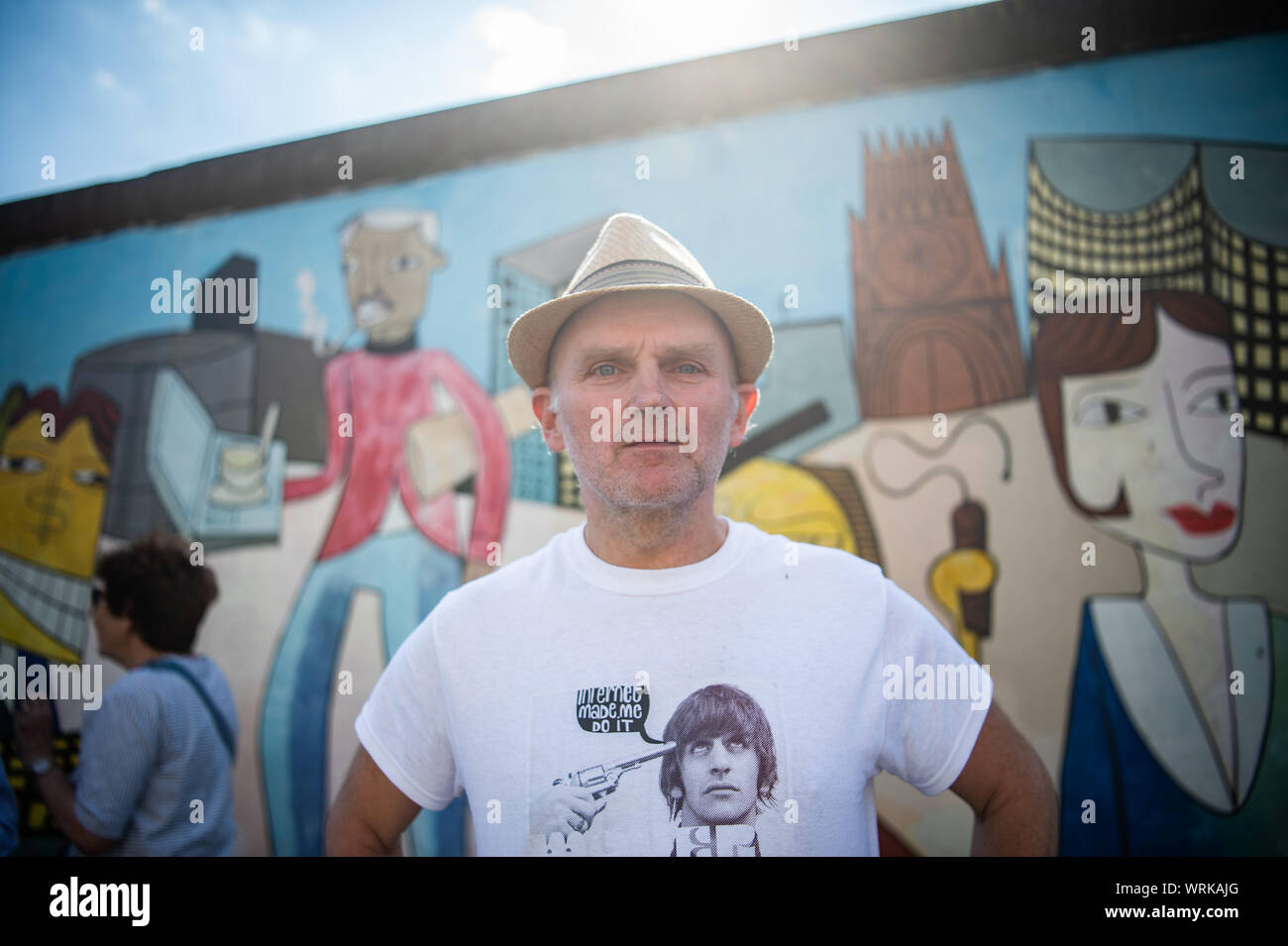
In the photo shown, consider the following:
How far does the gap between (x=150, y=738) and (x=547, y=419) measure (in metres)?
2.12

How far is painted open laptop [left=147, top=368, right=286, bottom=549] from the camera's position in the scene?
14.0ft

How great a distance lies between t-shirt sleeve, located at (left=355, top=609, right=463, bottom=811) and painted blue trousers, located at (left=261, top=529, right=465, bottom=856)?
2214 millimetres

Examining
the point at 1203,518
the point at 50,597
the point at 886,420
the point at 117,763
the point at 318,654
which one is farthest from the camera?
the point at 50,597

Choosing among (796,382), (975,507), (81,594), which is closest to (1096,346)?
(975,507)

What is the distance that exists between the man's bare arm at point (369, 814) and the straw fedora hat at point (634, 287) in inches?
45.3

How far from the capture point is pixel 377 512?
4035 mm

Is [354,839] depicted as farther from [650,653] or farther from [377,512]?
[377,512]

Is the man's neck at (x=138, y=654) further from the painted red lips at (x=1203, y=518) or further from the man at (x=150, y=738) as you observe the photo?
the painted red lips at (x=1203, y=518)

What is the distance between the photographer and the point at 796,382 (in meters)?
3.52
